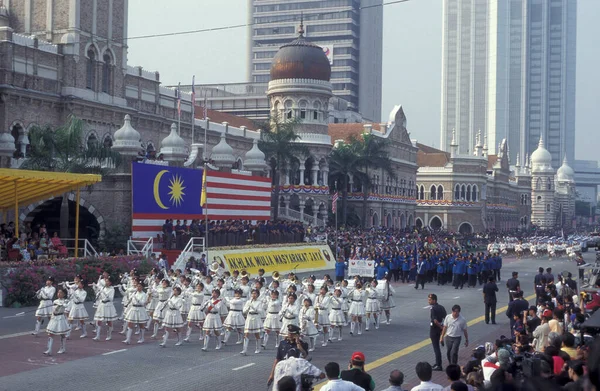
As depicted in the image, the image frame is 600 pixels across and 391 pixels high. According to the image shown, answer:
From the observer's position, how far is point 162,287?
21656 mm

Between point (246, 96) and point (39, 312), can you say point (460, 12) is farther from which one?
point (39, 312)

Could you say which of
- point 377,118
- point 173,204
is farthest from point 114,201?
point 377,118

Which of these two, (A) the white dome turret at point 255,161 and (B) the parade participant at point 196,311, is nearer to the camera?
(B) the parade participant at point 196,311

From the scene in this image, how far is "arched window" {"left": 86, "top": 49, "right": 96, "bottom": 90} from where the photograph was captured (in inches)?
1663

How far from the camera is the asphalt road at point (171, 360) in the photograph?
51.1 ft

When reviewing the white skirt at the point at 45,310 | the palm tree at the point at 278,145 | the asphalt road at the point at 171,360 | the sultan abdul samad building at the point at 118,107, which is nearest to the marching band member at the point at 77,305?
the white skirt at the point at 45,310

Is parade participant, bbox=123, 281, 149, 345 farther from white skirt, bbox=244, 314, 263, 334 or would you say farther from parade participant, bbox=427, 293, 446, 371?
parade participant, bbox=427, 293, 446, 371

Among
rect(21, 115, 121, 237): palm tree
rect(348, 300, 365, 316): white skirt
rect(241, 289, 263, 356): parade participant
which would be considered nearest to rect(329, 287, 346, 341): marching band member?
rect(348, 300, 365, 316): white skirt

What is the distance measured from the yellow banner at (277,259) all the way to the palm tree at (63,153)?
6438mm

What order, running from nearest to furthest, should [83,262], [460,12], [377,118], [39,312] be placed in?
[39,312] → [83,262] → [377,118] → [460,12]

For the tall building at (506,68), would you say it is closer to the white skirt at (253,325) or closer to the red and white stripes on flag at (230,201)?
the red and white stripes on flag at (230,201)

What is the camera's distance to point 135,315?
2056cm

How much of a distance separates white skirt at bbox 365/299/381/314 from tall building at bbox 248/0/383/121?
97.7 metres

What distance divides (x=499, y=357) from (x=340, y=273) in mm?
24479
